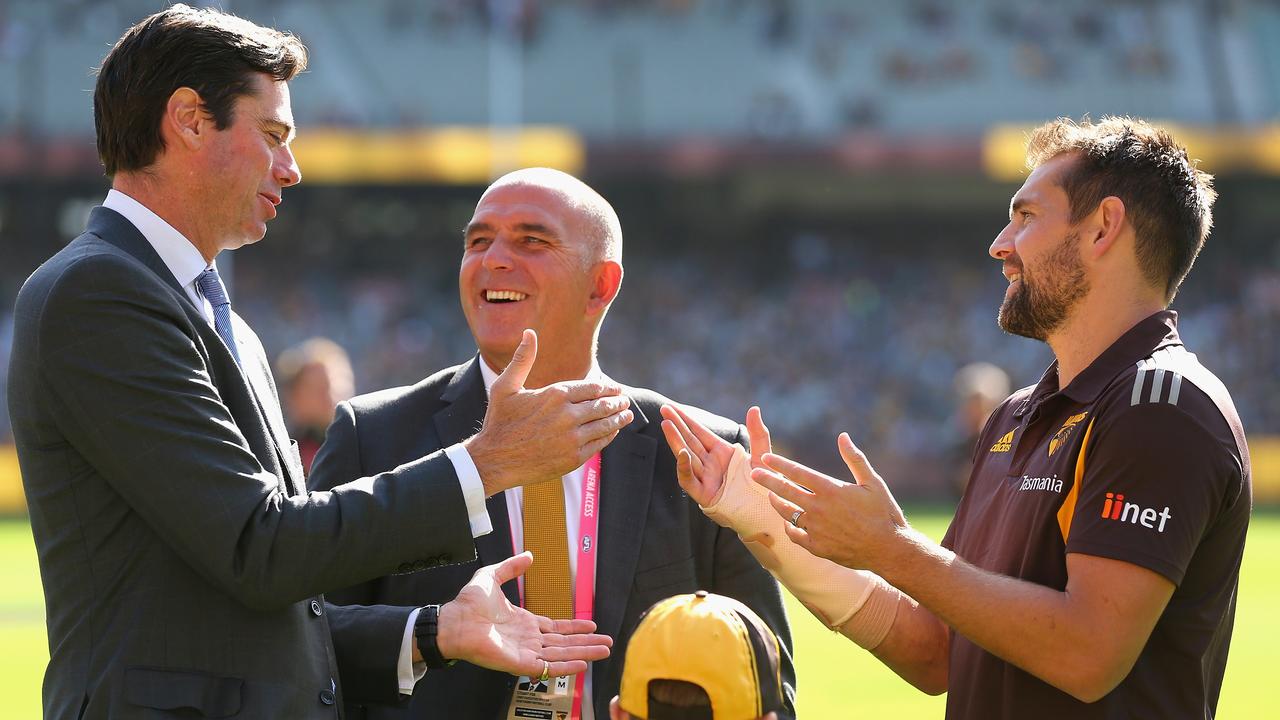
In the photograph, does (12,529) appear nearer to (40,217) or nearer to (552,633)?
(40,217)

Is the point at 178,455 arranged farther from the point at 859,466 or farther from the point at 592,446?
the point at 859,466

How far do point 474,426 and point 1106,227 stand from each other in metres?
1.76

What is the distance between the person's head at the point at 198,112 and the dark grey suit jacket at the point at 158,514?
197mm

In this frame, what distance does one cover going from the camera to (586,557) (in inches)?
145

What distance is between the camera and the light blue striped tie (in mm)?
2980

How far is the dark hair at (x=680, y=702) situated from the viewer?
2480mm

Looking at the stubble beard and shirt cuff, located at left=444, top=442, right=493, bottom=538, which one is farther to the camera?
the stubble beard

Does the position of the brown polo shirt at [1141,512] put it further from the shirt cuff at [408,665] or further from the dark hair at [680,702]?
the shirt cuff at [408,665]

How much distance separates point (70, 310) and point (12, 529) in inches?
817

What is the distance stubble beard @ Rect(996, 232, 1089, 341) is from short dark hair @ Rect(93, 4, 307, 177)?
189 centimetres

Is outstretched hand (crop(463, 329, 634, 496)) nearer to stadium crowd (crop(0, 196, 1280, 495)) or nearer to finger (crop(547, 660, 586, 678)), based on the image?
finger (crop(547, 660, 586, 678))

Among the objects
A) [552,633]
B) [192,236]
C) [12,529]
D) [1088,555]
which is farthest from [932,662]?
[12,529]

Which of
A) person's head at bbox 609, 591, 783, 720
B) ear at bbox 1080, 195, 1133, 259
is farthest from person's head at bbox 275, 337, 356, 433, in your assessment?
person's head at bbox 609, 591, 783, 720

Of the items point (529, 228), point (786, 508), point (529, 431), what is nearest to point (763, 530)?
point (786, 508)
